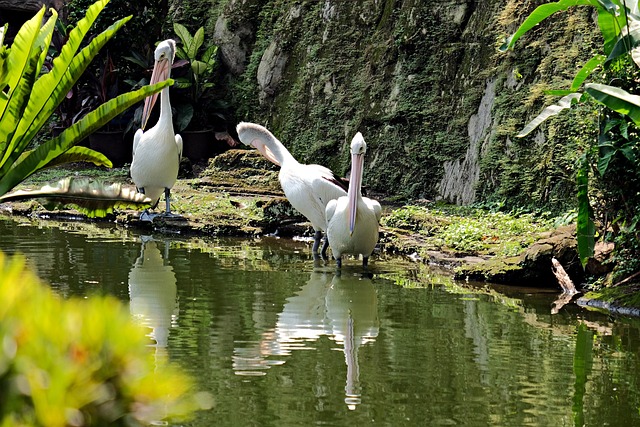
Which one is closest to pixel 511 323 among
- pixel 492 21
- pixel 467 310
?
pixel 467 310

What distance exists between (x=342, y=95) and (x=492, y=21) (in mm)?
3058

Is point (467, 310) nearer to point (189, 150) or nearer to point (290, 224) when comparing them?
point (290, 224)

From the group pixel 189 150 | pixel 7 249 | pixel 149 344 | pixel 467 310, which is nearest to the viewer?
pixel 149 344

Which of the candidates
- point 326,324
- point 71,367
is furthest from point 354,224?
point 71,367

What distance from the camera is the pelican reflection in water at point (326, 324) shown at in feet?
18.8

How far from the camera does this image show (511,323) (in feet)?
23.8

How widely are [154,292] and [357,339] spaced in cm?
233

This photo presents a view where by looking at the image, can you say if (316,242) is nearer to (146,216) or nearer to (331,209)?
(331,209)

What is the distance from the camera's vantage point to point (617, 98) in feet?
22.9

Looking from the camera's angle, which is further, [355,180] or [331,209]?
[331,209]

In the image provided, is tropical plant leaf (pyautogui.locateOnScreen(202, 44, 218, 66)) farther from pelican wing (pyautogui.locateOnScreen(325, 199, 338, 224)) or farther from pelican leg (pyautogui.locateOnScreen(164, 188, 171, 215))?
pelican wing (pyautogui.locateOnScreen(325, 199, 338, 224))

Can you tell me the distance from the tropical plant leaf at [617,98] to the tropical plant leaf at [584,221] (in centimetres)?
76

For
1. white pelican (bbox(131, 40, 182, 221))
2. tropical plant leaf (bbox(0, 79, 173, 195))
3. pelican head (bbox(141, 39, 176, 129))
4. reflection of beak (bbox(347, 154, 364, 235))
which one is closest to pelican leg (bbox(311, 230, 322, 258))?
reflection of beak (bbox(347, 154, 364, 235))

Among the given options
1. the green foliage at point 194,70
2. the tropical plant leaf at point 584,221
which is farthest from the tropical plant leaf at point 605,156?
the green foliage at point 194,70
